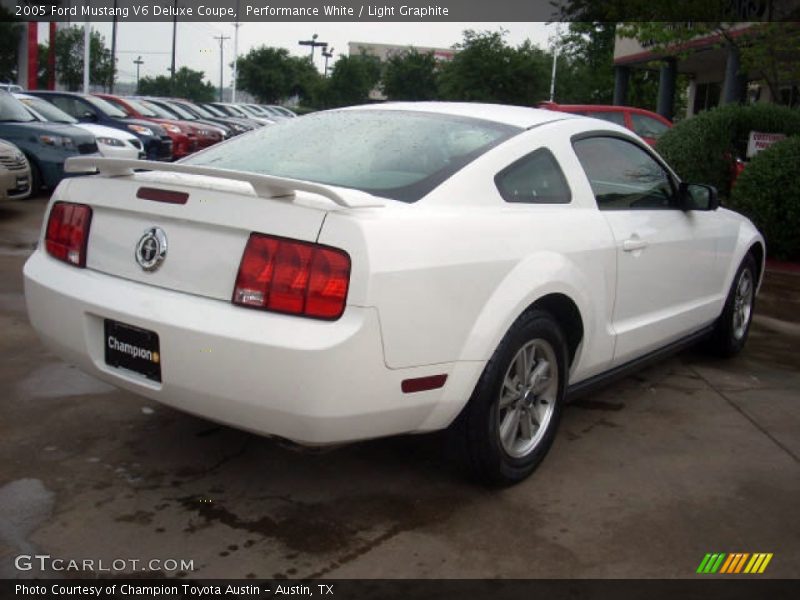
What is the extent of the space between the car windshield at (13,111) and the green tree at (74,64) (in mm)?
38042

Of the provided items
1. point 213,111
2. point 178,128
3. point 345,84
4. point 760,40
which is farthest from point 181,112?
point 345,84

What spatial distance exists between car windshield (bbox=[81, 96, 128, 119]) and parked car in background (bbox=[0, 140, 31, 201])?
632 cm

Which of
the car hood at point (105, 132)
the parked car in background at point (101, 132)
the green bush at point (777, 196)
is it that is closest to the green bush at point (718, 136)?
the green bush at point (777, 196)

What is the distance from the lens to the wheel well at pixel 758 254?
5789mm

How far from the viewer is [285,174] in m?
3.62

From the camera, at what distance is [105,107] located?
1697 centimetres

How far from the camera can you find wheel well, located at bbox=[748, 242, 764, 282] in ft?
19.0

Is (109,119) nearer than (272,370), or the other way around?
(272,370)

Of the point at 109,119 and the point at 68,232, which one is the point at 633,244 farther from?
the point at 109,119

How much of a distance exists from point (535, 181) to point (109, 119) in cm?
1420

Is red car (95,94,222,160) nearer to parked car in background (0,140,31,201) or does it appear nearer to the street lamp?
parked car in background (0,140,31,201)

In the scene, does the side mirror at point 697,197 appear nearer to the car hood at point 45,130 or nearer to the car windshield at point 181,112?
the car hood at point 45,130

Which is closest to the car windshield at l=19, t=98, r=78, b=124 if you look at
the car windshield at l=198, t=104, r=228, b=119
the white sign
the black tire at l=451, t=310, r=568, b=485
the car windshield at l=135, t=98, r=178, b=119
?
the car windshield at l=135, t=98, r=178, b=119

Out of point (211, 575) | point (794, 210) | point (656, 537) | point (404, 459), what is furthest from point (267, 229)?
point (794, 210)
